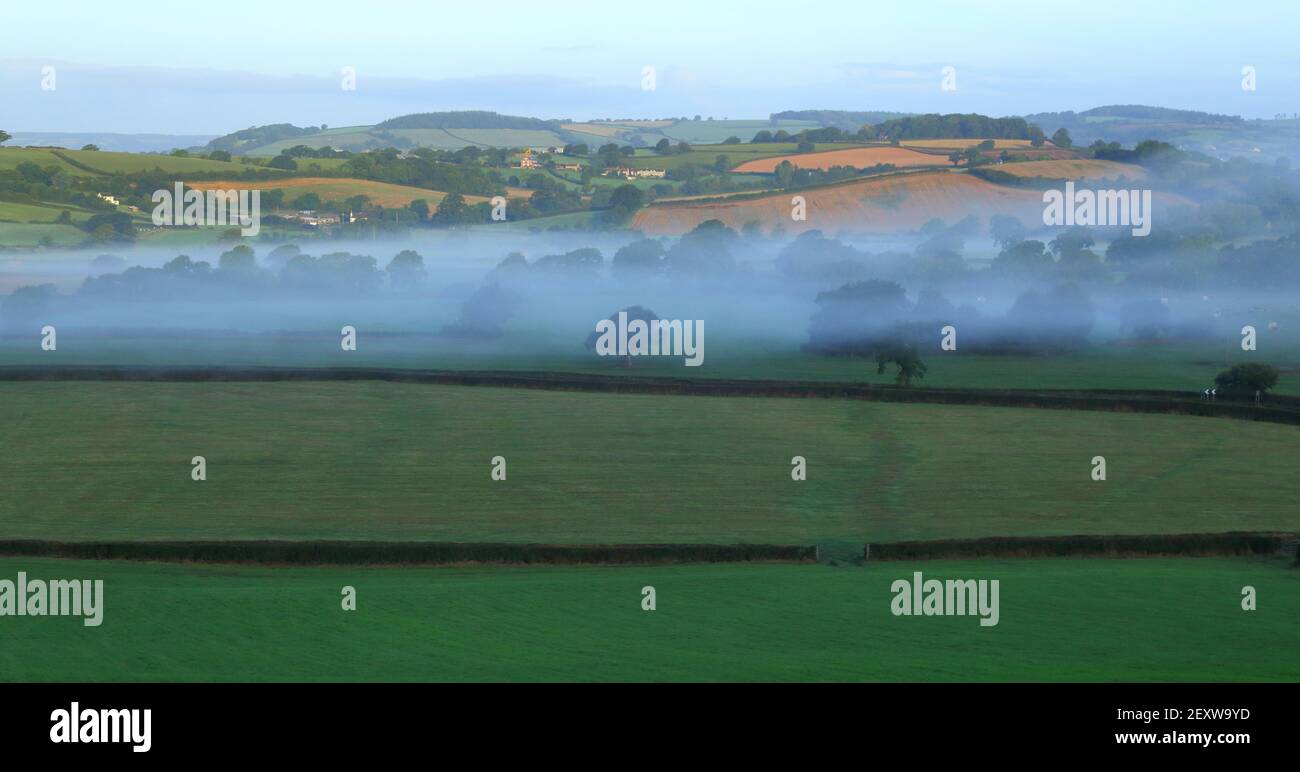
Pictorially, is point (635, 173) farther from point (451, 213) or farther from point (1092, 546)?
point (1092, 546)

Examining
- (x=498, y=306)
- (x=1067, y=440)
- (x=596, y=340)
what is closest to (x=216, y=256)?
(x=498, y=306)

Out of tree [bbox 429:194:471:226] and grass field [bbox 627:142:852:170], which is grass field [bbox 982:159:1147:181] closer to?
grass field [bbox 627:142:852:170]

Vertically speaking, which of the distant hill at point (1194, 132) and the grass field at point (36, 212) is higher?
the distant hill at point (1194, 132)

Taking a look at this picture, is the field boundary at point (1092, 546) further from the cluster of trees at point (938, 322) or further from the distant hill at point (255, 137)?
the distant hill at point (255, 137)

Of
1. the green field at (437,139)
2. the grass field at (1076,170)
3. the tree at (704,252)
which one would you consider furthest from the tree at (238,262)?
the green field at (437,139)

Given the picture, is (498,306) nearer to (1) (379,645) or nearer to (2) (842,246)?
(2) (842,246)

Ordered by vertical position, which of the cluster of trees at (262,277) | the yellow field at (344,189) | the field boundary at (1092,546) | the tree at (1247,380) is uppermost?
the yellow field at (344,189)
